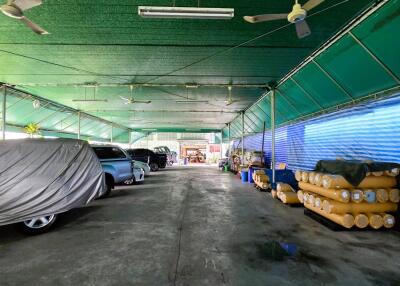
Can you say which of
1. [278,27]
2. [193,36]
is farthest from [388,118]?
[193,36]

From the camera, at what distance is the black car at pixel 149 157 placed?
16.7 meters

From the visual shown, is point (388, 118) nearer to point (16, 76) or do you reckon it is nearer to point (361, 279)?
point (361, 279)

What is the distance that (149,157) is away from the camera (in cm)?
1781

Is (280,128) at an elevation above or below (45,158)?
above

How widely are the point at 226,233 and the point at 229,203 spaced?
2735 mm

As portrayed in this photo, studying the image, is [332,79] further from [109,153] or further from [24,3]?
[109,153]

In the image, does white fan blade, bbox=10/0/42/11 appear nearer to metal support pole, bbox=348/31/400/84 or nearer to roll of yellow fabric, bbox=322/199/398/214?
metal support pole, bbox=348/31/400/84

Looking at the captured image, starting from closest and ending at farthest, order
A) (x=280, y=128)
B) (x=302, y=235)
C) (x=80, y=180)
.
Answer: (x=302, y=235) < (x=80, y=180) < (x=280, y=128)

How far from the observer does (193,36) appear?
19.4ft

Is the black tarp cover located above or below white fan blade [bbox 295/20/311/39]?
below

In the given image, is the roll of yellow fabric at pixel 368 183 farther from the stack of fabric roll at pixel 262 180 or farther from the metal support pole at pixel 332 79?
the stack of fabric roll at pixel 262 180

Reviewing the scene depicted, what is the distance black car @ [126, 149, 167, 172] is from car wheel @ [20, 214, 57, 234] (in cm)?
1164

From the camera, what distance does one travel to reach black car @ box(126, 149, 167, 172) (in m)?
16.7

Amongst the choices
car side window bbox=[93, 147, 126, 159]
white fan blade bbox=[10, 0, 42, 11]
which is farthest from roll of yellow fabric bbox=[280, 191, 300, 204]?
white fan blade bbox=[10, 0, 42, 11]
